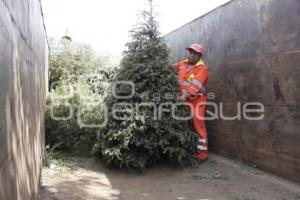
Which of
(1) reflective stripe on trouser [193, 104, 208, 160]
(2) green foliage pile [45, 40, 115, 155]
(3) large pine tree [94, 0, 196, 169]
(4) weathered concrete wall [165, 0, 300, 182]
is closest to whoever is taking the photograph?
(4) weathered concrete wall [165, 0, 300, 182]

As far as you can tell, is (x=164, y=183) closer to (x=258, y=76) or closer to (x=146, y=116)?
(x=146, y=116)

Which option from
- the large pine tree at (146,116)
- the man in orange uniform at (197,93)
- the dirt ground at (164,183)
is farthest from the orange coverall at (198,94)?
the dirt ground at (164,183)

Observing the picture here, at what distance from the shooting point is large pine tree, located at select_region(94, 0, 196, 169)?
273 inches

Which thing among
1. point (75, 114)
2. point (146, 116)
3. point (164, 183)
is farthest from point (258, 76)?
point (75, 114)

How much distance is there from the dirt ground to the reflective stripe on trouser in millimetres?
210

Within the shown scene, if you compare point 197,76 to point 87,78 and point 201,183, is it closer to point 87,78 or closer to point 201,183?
point 201,183

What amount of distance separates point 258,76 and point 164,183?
2526 mm

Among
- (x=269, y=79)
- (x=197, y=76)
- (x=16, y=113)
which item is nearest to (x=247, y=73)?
(x=269, y=79)

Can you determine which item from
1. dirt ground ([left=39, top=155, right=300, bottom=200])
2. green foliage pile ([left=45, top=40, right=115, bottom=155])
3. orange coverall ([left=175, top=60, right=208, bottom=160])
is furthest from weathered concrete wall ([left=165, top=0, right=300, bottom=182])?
green foliage pile ([left=45, top=40, right=115, bottom=155])

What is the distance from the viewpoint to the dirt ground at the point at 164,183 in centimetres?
557

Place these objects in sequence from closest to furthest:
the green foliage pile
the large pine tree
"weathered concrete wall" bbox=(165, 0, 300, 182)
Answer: "weathered concrete wall" bbox=(165, 0, 300, 182) → the large pine tree → the green foliage pile

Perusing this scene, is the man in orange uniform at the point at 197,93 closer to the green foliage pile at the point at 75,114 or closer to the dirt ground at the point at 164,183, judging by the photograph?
the dirt ground at the point at 164,183

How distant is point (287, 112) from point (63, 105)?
201 inches

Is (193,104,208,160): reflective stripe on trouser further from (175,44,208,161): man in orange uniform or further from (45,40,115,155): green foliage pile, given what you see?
(45,40,115,155): green foliage pile
